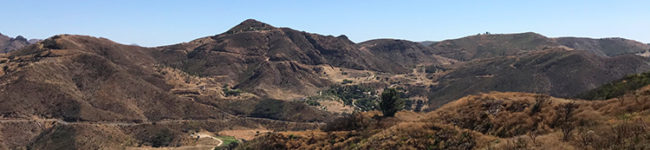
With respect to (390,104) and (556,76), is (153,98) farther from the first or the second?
(556,76)

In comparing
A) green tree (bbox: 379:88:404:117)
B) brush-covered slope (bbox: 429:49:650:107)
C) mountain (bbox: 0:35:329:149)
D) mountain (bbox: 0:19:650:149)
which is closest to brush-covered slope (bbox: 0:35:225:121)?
mountain (bbox: 0:35:329:149)

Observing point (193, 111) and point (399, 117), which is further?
point (193, 111)

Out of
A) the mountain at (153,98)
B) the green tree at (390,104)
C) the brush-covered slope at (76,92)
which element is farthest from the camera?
the brush-covered slope at (76,92)

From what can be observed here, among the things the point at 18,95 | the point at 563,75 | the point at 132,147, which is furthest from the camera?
the point at 563,75

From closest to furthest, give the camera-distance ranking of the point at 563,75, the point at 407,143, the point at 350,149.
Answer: the point at 407,143
the point at 350,149
the point at 563,75

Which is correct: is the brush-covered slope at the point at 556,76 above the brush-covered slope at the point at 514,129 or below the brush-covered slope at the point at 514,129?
below

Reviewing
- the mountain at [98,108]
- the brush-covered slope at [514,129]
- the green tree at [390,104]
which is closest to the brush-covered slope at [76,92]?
the mountain at [98,108]

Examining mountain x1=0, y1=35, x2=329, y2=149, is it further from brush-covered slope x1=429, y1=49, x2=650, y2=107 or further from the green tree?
the green tree

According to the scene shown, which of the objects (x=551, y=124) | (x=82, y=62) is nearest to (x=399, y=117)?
(x=551, y=124)

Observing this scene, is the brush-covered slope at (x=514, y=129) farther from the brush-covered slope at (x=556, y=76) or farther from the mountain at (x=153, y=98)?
the brush-covered slope at (x=556, y=76)

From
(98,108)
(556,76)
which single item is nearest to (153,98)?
(98,108)

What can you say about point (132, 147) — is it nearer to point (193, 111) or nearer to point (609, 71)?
point (193, 111)
